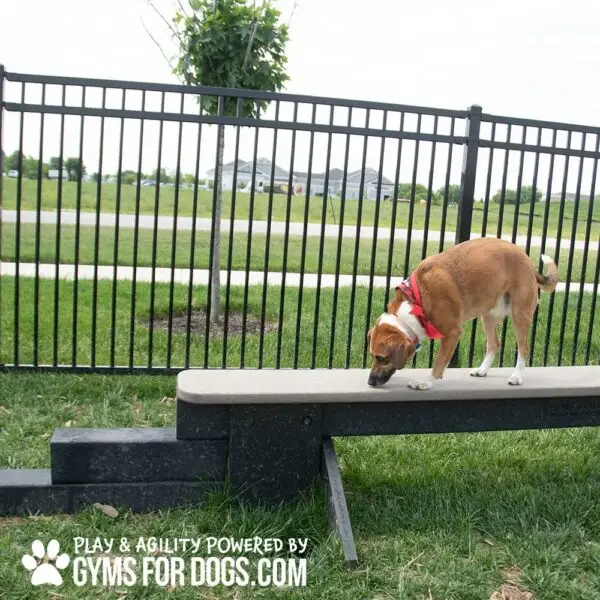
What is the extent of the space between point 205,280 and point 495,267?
25.5 feet

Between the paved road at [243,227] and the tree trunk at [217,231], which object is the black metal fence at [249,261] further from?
the paved road at [243,227]

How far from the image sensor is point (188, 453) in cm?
337

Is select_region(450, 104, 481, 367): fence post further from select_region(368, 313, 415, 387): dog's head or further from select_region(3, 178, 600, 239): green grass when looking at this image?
select_region(3, 178, 600, 239): green grass

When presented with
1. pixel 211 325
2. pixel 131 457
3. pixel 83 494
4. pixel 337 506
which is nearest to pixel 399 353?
pixel 337 506

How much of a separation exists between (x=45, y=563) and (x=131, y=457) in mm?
621

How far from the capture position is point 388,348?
3.22m

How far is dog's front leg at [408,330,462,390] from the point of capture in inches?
133

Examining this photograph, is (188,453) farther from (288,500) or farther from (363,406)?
(363,406)

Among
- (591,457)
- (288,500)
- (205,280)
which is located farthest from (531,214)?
(205,280)

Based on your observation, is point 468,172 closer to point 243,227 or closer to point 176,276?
point 176,276

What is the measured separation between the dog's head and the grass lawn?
0.69m

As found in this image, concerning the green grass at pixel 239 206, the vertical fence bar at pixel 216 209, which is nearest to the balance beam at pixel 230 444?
the vertical fence bar at pixel 216 209

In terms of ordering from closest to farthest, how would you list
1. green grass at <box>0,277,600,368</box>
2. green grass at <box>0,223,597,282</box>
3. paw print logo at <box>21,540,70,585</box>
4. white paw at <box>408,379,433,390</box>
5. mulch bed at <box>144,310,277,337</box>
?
paw print logo at <box>21,540,70,585</box>, white paw at <box>408,379,433,390</box>, green grass at <box>0,277,600,368</box>, mulch bed at <box>144,310,277,337</box>, green grass at <box>0,223,597,282</box>

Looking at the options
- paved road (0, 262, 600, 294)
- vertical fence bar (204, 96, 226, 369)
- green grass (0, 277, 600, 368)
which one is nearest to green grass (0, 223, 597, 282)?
paved road (0, 262, 600, 294)
